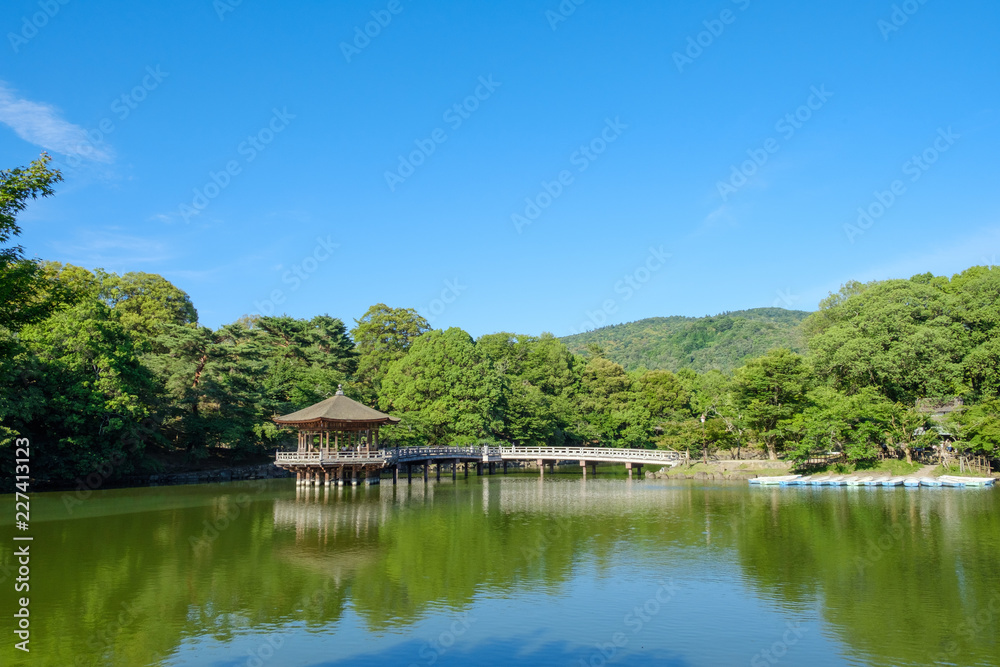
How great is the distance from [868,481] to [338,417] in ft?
89.5

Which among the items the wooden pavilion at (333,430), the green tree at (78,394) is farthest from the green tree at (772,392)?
the green tree at (78,394)

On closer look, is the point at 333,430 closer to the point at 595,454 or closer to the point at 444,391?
the point at 444,391

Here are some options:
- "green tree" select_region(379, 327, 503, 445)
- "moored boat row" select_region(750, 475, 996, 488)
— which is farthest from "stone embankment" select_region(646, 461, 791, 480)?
"green tree" select_region(379, 327, 503, 445)

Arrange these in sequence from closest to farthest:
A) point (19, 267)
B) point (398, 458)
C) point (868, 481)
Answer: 1. point (19, 267)
2. point (868, 481)
3. point (398, 458)

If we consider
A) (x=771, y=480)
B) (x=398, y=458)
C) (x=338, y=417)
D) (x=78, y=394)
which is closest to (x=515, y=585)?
(x=338, y=417)

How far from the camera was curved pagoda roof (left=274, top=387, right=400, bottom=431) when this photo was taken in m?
34.6

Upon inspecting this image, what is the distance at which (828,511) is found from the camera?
83.5ft

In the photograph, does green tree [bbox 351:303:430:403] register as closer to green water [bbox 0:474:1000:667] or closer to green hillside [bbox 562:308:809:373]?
green water [bbox 0:474:1000:667]

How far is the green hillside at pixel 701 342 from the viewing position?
123m

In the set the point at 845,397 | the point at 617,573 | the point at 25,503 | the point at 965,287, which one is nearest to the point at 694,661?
the point at 617,573

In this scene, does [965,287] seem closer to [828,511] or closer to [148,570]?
[828,511]

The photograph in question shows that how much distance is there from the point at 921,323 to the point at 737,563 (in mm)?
30361

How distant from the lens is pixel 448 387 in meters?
48.0

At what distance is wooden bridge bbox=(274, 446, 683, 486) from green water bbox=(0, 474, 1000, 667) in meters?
8.67
